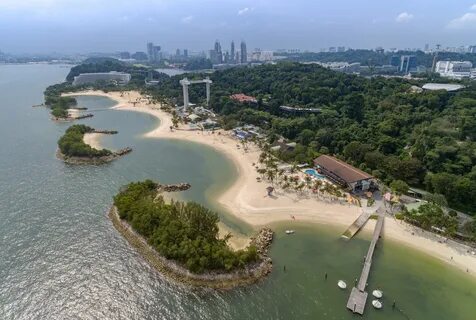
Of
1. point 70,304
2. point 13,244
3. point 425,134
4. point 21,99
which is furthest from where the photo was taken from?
point 21,99

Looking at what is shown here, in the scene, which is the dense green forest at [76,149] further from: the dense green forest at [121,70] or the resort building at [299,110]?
the dense green forest at [121,70]

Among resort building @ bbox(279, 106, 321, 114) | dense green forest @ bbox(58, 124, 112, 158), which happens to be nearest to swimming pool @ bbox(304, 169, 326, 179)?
resort building @ bbox(279, 106, 321, 114)

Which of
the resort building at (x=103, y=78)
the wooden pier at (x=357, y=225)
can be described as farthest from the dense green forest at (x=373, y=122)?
the resort building at (x=103, y=78)

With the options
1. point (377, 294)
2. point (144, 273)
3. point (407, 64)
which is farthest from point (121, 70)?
point (377, 294)

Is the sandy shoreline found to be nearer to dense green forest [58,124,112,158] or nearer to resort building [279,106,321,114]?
dense green forest [58,124,112,158]

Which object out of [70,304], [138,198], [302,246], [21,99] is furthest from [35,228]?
[21,99]

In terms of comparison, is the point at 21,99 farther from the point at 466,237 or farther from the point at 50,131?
the point at 466,237
